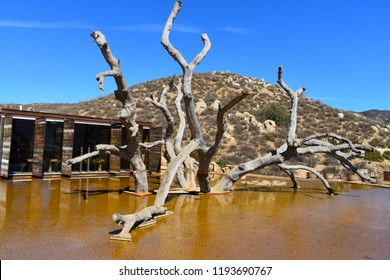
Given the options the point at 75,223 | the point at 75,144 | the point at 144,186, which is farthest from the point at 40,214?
the point at 75,144

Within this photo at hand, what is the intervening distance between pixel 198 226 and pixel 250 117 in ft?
91.4

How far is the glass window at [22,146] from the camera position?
1562cm

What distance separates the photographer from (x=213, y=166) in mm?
20984

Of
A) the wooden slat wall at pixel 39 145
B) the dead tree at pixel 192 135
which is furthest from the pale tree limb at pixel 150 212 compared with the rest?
the wooden slat wall at pixel 39 145

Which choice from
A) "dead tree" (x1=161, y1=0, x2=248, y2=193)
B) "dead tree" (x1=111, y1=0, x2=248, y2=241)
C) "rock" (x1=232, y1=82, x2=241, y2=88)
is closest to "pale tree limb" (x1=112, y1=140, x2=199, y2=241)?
"dead tree" (x1=111, y1=0, x2=248, y2=241)

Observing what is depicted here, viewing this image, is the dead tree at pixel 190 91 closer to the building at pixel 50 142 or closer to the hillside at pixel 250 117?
the building at pixel 50 142

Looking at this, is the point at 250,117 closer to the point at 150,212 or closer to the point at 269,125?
the point at 269,125

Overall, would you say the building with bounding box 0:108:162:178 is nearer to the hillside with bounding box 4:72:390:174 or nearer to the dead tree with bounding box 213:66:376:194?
the dead tree with bounding box 213:66:376:194

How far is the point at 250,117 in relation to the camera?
1357 inches

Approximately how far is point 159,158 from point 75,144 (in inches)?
175

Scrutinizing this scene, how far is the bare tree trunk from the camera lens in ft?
28.9

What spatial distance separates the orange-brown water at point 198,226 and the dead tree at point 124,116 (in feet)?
3.21

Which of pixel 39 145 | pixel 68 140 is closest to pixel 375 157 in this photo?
pixel 68 140

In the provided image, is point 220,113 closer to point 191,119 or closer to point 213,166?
point 191,119
